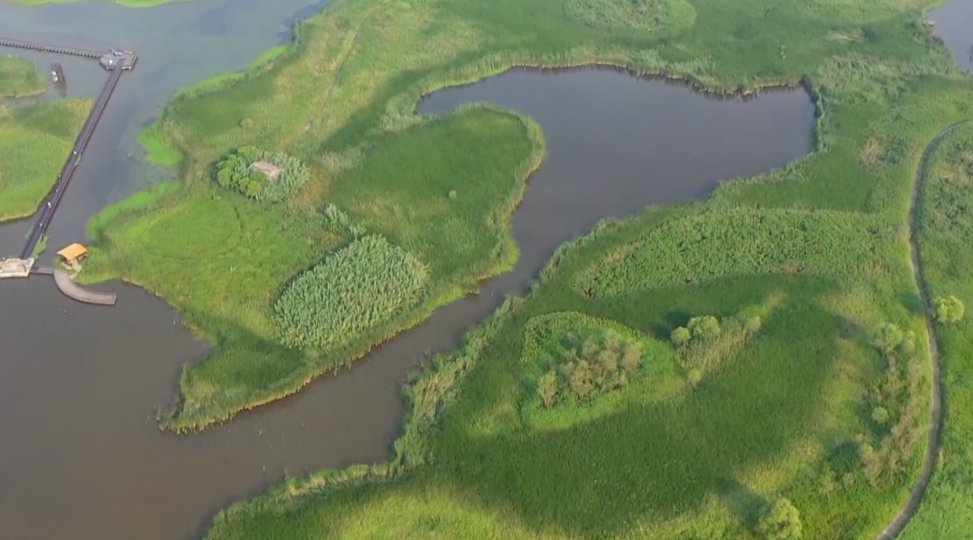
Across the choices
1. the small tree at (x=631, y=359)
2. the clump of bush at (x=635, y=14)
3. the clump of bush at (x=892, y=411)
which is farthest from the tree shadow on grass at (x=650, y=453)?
the clump of bush at (x=635, y=14)

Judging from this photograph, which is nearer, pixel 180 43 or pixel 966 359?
pixel 966 359

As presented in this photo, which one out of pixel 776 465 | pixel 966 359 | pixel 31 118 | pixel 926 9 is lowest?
pixel 31 118

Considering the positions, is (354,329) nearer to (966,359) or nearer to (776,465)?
(776,465)

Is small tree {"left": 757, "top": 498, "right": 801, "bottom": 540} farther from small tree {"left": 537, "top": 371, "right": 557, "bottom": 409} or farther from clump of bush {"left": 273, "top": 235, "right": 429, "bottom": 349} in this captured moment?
clump of bush {"left": 273, "top": 235, "right": 429, "bottom": 349}

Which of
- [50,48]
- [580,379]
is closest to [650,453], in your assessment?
[580,379]

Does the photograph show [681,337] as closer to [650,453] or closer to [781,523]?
[650,453]

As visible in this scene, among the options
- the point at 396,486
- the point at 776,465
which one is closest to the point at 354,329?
the point at 396,486
